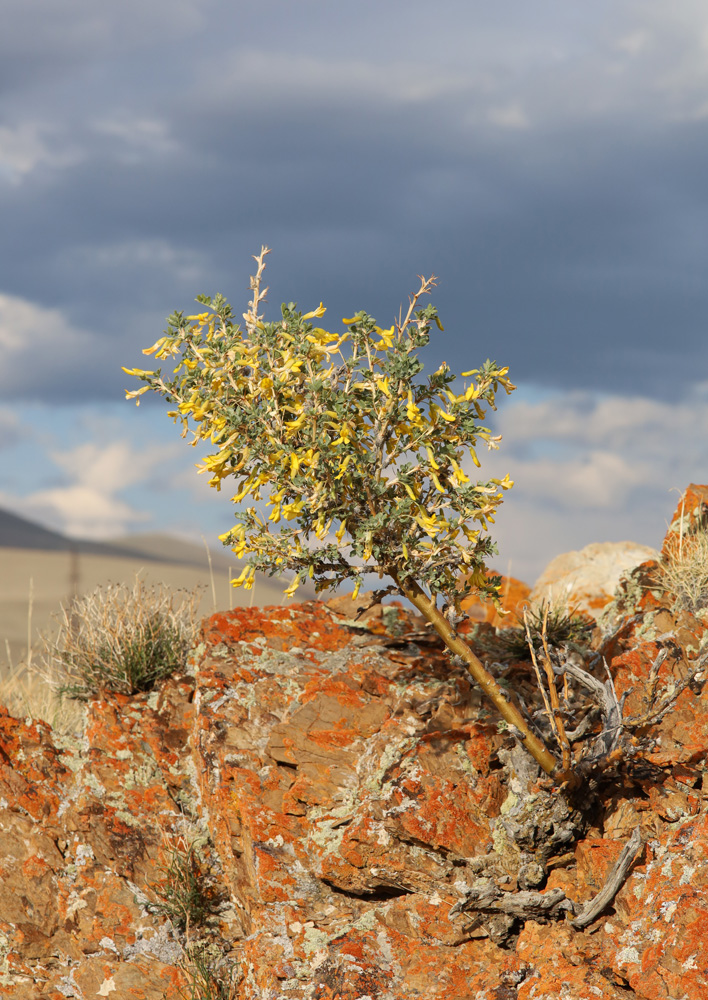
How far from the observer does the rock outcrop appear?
5.29 meters

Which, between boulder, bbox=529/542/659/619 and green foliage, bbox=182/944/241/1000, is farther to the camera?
boulder, bbox=529/542/659/619

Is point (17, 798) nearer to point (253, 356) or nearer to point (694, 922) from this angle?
point (253, 356)

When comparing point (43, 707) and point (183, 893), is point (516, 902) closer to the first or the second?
point (183, 893)

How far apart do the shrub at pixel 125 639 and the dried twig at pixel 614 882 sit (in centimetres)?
435

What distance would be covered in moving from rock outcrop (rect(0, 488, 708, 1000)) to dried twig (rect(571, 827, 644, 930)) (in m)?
0.05

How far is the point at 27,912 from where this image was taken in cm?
692

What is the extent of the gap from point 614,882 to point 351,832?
1.65 meters

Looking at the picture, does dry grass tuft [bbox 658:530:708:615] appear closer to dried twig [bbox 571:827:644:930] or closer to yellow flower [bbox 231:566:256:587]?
dried twig [bbox 571:827:644:930]

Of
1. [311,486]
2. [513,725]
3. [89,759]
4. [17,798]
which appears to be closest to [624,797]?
[513,725]

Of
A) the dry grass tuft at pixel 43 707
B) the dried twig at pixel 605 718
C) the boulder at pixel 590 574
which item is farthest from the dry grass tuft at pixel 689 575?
the dry grass tuft at pixel 43 707

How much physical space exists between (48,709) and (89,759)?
369 centimetres

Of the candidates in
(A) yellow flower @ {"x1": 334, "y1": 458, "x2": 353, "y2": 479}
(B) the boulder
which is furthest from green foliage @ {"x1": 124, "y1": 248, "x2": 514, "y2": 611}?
(B) the boulder

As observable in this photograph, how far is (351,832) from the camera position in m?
5.62

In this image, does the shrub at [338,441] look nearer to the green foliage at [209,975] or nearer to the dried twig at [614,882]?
the dried twig at [614,882]
